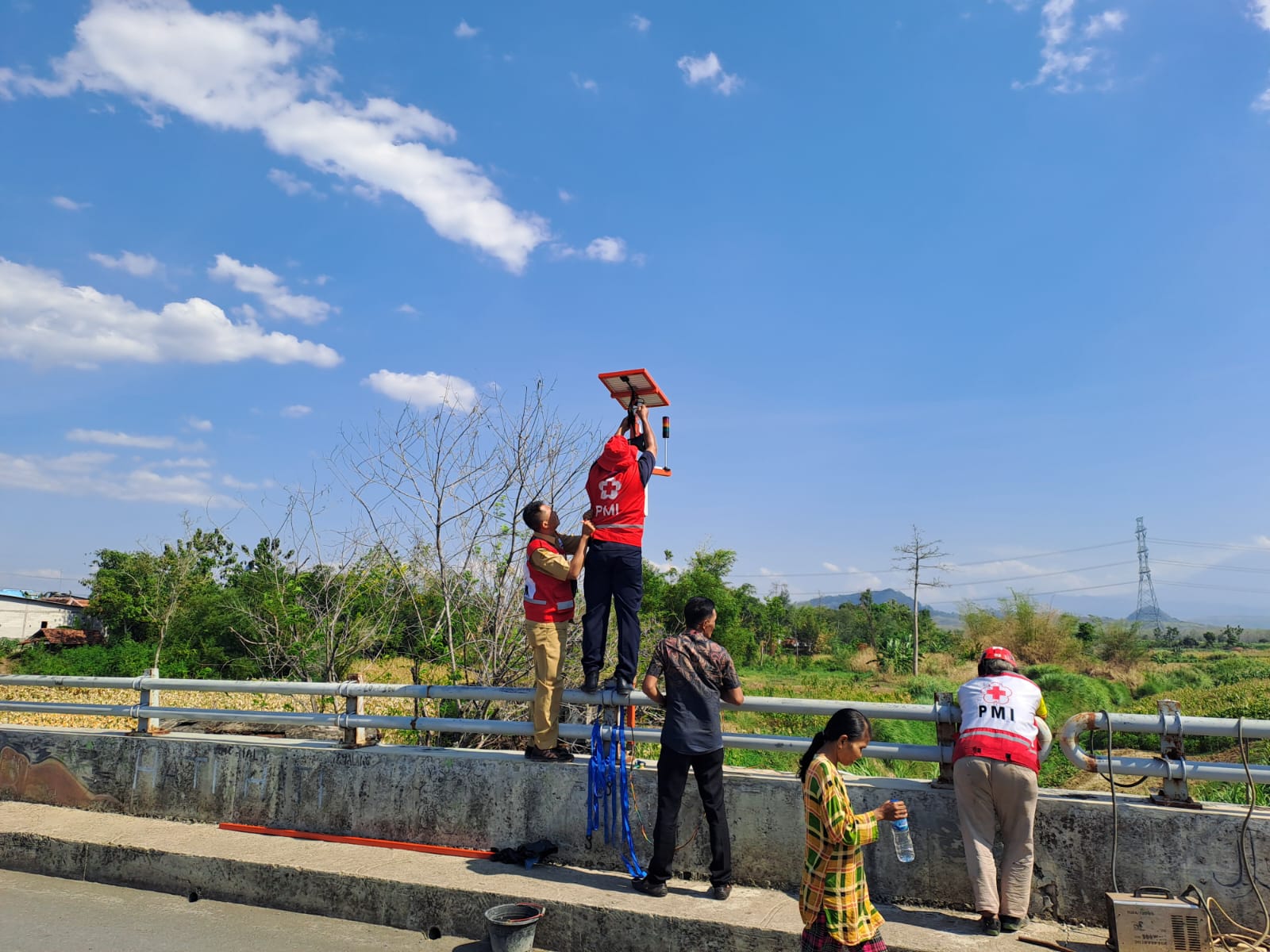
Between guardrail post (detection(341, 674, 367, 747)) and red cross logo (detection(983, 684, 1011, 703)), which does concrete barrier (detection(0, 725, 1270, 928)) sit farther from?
red cross logo (detection(983, 684, 1011, 703))

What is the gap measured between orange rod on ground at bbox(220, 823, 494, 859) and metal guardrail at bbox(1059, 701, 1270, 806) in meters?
3.67

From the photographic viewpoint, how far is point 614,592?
18.9 ft

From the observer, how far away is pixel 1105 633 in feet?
150

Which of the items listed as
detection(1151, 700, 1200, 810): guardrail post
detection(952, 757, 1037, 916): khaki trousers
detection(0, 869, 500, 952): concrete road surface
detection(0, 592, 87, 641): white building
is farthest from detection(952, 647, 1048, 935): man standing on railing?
detection(0, 592, 87, 641): white building

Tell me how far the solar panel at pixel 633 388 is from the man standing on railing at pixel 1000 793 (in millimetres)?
3098

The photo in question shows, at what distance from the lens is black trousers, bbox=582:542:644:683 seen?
567 cm

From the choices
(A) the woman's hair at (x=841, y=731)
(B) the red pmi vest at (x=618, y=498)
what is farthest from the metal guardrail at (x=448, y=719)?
(B) the red pmi vest at (x=618, y=498)

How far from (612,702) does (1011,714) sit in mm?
2359

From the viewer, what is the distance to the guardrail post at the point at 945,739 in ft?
15.5

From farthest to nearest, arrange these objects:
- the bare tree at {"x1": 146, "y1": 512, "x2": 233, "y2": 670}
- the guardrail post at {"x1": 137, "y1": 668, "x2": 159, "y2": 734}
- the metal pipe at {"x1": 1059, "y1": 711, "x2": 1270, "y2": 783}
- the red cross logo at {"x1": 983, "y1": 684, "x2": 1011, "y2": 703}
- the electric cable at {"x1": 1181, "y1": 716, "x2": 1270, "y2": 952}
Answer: the bare tree at {"x1": 146, "y1": 512, "x2": 233, "y2": 670}
the guardrail post at {"x1": 137, "y1": 668, "x2": 159, "y2": 734}
the red cross logo at {"x1": 983, "y1": 684, "x2": 1011, "y2": 703}
the metal pipe at {"x1": 1059, "y1": 711, "x2": 1270, "y2": 783}
the electric cable at {"x1": 1181, "y1": 716, "x2": 1270, "y2": 952}

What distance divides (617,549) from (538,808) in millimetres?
1771

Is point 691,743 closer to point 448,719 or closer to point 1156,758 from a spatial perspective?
point 448,719

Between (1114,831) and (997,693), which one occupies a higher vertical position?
(997,693)

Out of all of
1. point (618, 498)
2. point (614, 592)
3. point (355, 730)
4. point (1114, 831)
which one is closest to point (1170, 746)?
point (1114, 831)
